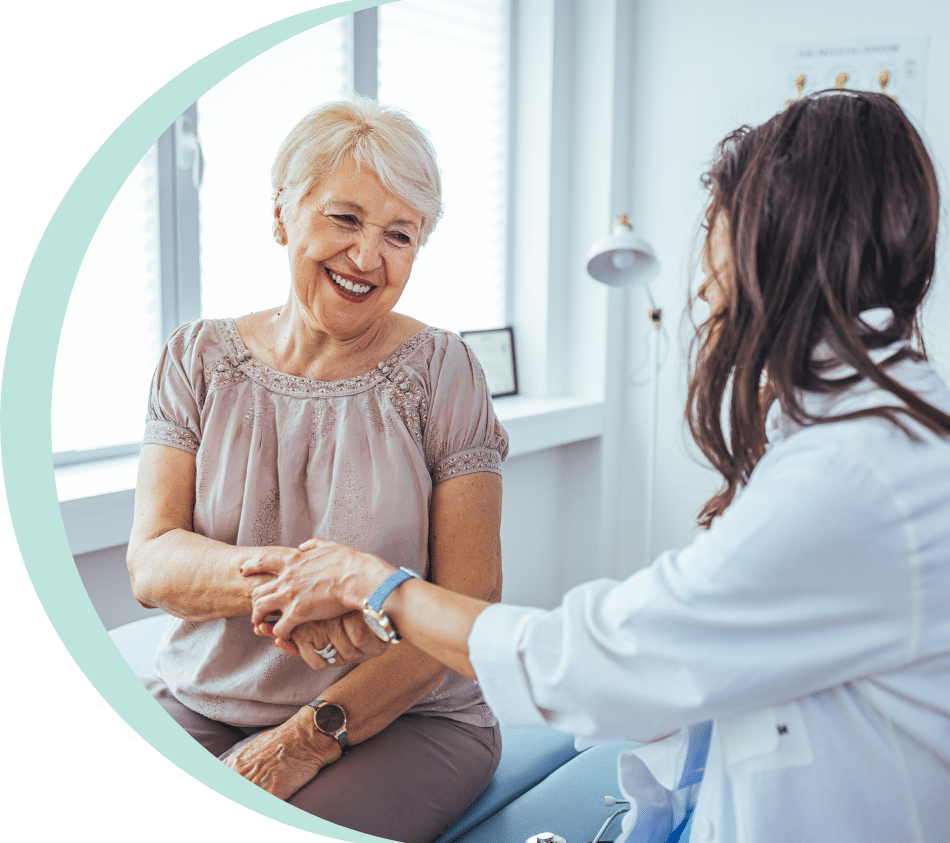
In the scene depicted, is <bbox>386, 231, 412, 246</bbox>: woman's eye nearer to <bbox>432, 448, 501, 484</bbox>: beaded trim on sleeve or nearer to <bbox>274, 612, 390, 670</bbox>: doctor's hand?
<bbox>432, 448, 501, 484</bbox>: beaded trim on sleeve

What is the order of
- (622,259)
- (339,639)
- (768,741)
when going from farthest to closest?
(622,259) → (339,639) → (768,741)

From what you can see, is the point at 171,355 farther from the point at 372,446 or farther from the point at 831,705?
the point at 831,705

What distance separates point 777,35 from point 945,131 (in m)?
0.66

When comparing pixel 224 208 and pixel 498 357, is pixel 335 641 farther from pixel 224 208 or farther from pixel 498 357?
pixel 498 357

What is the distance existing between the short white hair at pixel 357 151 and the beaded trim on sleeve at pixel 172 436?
35 cm

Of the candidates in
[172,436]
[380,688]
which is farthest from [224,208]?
[380,688]

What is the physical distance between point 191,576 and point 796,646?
2.54ft

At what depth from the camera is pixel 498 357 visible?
327 centimetres

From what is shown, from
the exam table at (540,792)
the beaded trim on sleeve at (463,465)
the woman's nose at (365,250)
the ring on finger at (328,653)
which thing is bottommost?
the exam table at (540,792)

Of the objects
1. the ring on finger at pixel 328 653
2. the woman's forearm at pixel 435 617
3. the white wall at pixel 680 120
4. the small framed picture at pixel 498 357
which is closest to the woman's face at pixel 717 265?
the woman's forearm at pixel 435 617

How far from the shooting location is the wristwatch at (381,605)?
94cm

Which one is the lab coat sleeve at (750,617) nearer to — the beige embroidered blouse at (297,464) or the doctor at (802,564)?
the doctor at (802,564)

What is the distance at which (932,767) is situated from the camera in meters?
0.79

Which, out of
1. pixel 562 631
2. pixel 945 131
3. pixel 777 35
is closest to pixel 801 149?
pixel 562 631
